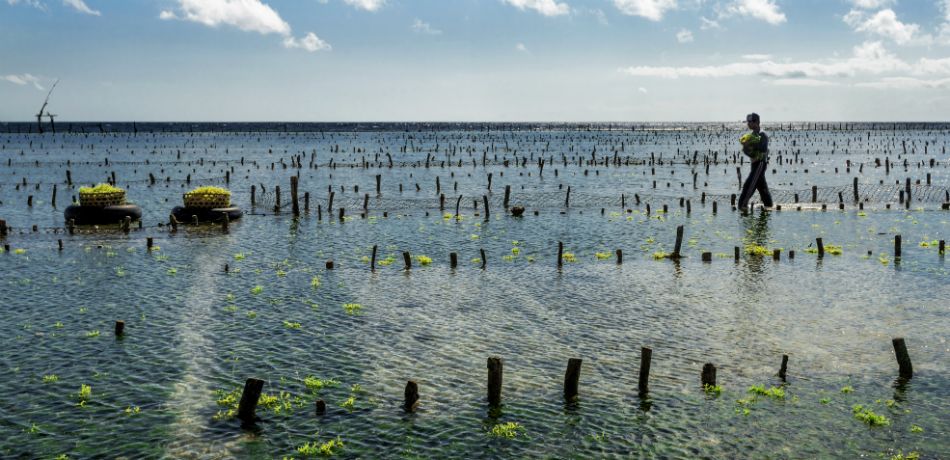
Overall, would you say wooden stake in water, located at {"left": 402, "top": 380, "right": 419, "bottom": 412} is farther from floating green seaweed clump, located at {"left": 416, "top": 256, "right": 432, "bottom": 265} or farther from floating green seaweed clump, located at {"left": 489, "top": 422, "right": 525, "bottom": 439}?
floating green seaweed clump, located at {"left": 416, "top": 256, "right": 432, "bottom": 265}

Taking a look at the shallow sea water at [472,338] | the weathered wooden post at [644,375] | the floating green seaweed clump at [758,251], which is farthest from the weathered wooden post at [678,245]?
the weathered wooden post at [644,375]

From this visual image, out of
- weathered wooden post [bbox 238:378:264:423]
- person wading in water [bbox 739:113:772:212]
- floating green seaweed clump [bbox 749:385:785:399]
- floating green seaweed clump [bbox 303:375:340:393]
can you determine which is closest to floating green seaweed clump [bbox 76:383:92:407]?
weathered wooden post [bbox 238:378:264:423]

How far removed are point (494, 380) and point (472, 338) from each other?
5938 millimetres

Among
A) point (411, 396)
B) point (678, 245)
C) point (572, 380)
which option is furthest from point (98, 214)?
point (572, 380)

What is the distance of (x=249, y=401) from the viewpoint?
18125 millimetres

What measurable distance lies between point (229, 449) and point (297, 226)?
35.3m

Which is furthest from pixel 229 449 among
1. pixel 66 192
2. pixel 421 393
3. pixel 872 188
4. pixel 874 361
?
pixel 872 188

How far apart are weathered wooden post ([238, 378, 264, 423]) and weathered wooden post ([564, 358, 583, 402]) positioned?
7.68m

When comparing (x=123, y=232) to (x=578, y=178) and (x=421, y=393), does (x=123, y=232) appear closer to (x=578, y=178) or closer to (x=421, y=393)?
(x=421, y=393)

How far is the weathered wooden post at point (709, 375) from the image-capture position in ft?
66.2

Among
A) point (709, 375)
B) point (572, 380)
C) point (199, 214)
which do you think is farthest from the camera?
point (199, 214)

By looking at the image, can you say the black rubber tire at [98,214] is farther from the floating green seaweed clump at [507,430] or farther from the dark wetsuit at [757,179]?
the dark wetsuit at [757,179]

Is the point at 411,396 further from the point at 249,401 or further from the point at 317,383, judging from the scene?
the point at 249,401

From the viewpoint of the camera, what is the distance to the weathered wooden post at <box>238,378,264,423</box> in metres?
18.0
